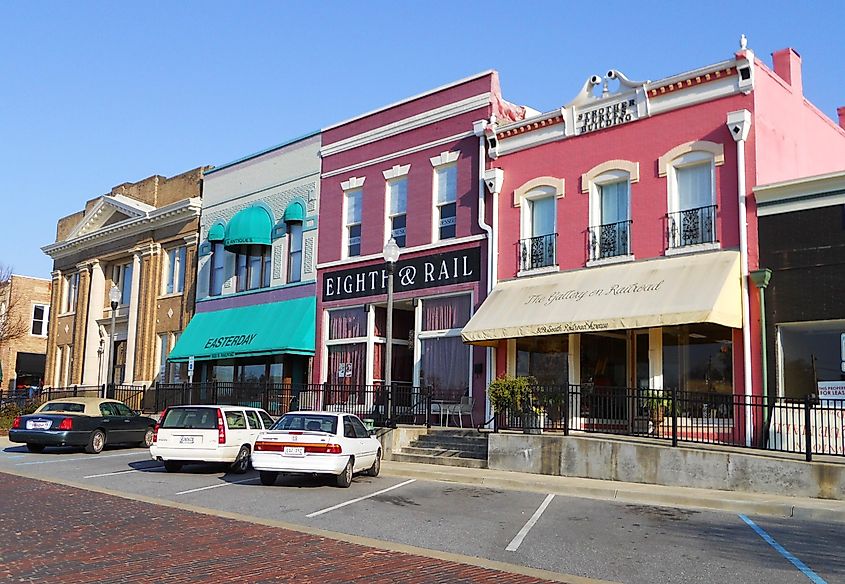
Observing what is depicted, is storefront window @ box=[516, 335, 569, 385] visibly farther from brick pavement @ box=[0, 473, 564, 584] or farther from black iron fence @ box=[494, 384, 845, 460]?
brick pavement @ box=[0, 473, 564, 584]

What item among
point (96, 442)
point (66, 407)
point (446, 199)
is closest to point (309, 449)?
point (96, 442)

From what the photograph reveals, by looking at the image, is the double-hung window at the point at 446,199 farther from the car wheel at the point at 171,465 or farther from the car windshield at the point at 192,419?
the car wheel at the point at 171,465

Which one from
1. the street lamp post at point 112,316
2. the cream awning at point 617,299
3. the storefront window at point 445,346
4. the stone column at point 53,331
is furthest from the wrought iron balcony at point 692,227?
the stone column at point 53,331

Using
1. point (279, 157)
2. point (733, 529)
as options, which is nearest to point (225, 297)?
point (279, 157)

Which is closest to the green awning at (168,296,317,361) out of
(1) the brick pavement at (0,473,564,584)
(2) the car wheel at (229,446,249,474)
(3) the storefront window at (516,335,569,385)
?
(3) the storefront window at (516,335,569,385)

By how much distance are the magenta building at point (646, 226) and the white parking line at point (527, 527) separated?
3945 mm

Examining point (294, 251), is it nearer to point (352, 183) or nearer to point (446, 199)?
point (352, 183)

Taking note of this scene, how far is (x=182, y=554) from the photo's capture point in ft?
29.4

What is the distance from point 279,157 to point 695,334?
1597 cm

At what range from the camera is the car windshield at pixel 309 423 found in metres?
15.4

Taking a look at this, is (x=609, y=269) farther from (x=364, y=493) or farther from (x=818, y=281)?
(x=364, y=493)

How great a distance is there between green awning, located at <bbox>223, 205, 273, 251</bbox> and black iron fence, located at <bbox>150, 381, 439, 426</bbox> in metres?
4.74

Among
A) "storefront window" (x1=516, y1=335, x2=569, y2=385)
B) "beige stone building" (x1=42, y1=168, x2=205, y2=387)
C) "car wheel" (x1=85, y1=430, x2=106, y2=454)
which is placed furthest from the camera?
"beige stone building" (x1=42, y1=168, x2=205, y2=387)

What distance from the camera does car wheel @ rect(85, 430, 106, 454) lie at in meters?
21.3
